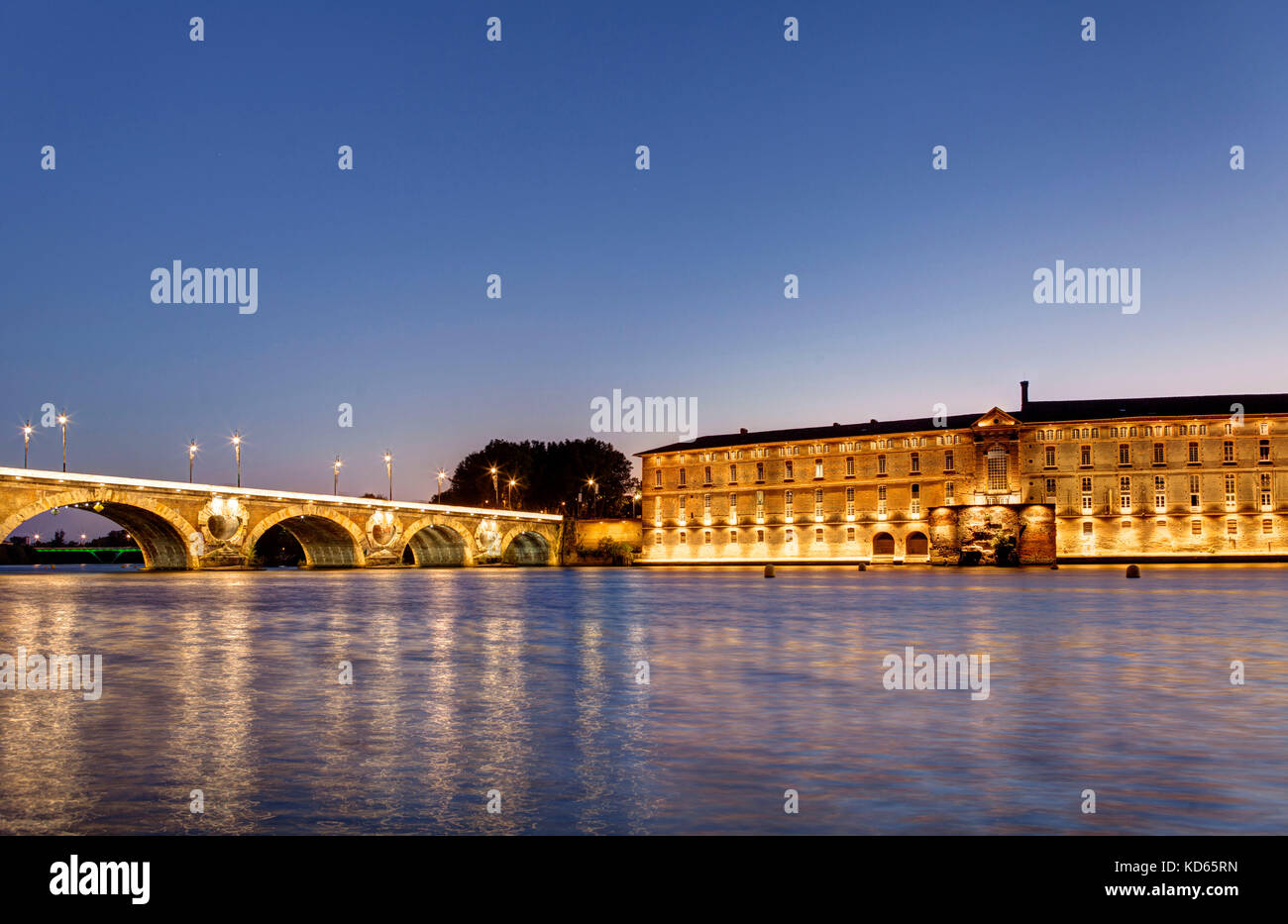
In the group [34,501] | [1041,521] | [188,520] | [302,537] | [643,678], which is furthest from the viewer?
[302,537]

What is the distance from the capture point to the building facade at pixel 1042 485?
328 feet

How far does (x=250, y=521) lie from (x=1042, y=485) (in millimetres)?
73822

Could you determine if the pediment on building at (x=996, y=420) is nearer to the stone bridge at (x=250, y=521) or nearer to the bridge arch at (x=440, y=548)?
the stone bridge at (x=250, y=521)

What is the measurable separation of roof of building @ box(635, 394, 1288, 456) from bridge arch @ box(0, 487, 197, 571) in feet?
200

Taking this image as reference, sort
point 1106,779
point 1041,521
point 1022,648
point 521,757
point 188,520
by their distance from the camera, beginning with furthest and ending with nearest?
point 1041,521 < point 188,520 < point 1022,648 < point 521,757 < point 1106,779

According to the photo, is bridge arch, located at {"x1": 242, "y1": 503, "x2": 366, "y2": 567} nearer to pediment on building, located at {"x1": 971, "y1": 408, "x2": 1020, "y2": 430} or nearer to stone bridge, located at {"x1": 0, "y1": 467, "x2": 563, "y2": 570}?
stone bridge, located at {"x1": 0, "y1": 467, "x2": 563, "y2": 570}

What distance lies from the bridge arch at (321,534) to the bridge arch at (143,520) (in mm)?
5861

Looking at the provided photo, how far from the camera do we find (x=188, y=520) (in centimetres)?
8056

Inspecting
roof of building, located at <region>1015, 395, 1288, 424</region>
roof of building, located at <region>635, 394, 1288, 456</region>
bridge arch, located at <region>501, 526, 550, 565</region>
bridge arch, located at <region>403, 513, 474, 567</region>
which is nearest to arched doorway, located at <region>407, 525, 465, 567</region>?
bridge arch, located at <region>403, 513, 474, 567</region>

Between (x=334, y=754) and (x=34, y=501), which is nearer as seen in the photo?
(x=334, y=754)

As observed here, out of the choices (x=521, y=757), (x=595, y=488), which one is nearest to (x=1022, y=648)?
(x=521, y=757)
